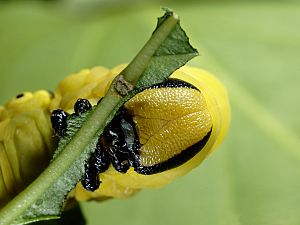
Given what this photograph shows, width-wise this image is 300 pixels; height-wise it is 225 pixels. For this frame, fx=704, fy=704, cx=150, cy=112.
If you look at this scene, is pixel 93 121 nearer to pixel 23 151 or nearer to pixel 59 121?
pixel 59 121

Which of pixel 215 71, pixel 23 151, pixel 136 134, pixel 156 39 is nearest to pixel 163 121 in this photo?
pixel 136 134

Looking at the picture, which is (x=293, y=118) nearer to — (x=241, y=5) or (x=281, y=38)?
(x=281, y=38)

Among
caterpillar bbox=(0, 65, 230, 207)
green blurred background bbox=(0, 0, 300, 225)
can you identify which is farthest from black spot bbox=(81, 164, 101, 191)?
green blurred background bbox=(0, 0, 300, 225)

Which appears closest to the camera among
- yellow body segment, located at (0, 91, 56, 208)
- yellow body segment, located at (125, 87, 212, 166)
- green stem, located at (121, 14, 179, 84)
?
green stem, located at (121, 14, 179, 84)

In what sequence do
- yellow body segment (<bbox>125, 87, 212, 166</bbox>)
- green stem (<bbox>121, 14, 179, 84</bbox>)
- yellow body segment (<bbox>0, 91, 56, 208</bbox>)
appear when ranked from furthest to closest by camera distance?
1. yellow body segment (<bbox>0, 91, 56, 208</bbox>)
2. yellow body segment (<bbox>125, 87, 212, 166</bbox>)
3. green stem (<bbox>121, 14, 179, 84</bbox>)

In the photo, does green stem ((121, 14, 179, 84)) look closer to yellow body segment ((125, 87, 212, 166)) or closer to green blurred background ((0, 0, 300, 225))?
yellow body segment ((125, 87, 212, 166))

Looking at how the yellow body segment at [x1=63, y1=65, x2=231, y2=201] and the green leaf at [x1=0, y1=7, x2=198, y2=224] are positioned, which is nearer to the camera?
the green leaf at [x1=0, y1=7, x2=198, y2=224]
